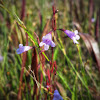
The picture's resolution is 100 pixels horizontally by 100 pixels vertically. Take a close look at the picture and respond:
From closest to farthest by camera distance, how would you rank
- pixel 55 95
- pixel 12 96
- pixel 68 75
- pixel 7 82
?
pixel 55 95
pixel 12 96
pixel 7 82
pixel 68 75

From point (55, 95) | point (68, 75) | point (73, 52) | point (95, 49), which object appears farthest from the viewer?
point (73, 52)

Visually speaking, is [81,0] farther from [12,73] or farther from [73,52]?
[12,73]

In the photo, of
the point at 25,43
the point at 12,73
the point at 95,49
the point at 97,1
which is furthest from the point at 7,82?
the point at 97,1

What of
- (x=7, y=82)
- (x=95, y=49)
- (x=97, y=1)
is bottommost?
(x=7, y=82)

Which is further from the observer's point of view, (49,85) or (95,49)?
(95,49)

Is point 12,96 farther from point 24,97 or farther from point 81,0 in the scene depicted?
point 81,0

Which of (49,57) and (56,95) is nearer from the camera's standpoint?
(56,95)

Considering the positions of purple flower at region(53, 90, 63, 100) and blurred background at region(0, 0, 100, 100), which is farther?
blurred background at region(0, 0, 100, 100)

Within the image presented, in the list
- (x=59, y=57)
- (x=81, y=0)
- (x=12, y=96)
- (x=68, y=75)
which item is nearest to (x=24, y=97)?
(x=12, y=96)

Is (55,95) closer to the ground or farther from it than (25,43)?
closer to the ground

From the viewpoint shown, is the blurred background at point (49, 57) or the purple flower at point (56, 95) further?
the blurred background at point (49, 57)

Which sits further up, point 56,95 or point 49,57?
point 49,57
